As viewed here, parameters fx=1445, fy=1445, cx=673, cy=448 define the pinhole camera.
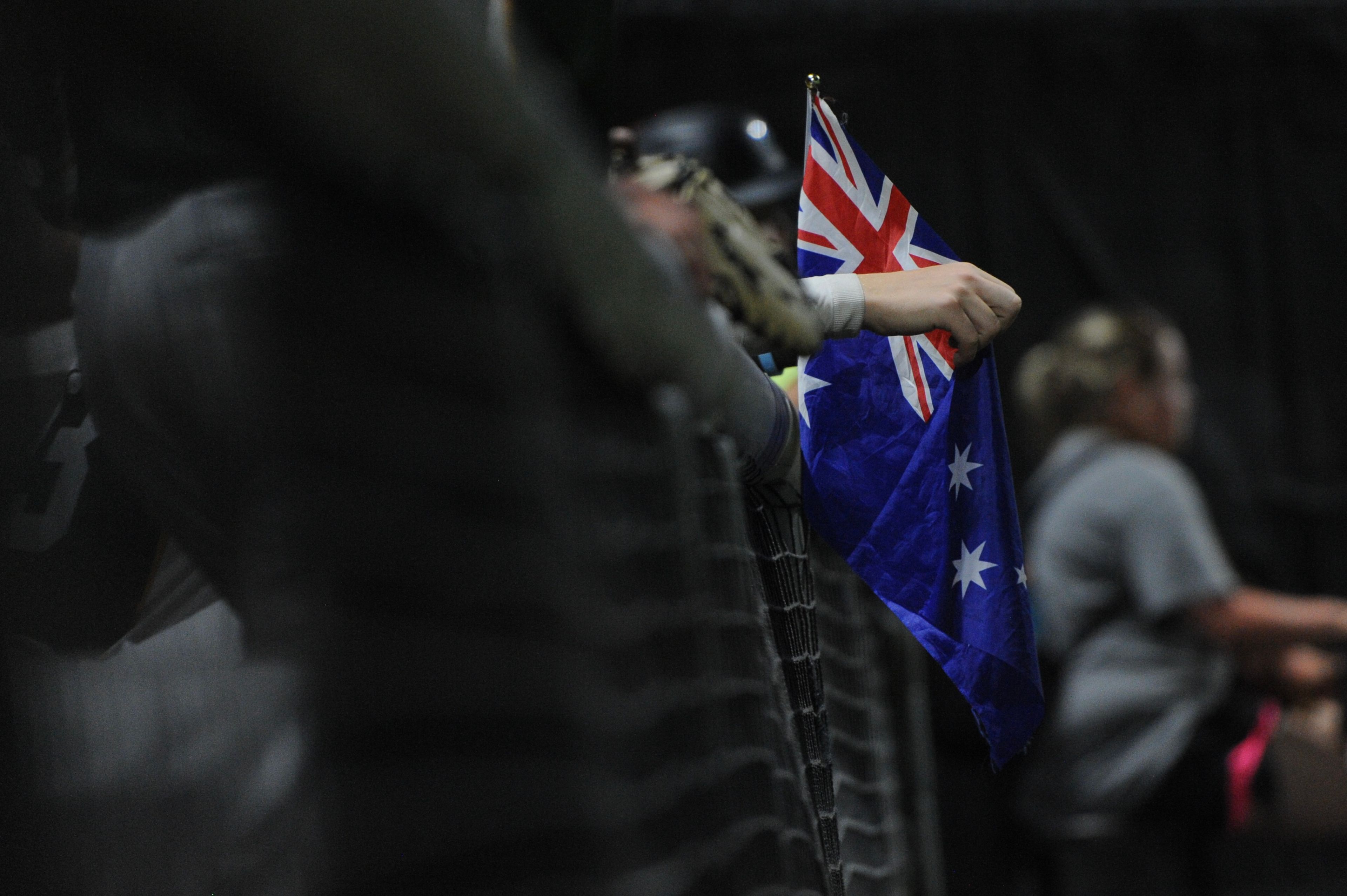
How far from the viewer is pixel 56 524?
1.26ft

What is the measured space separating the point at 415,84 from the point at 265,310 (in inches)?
2.4

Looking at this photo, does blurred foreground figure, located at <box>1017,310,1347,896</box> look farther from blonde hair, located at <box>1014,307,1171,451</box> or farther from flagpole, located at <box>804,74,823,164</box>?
flagpole, located at <box>804,74,823,164</box>

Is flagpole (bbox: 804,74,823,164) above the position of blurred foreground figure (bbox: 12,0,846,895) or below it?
above

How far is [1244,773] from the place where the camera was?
212 cm

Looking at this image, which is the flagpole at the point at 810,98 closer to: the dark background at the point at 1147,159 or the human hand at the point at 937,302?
the human hand at the point at 937,302

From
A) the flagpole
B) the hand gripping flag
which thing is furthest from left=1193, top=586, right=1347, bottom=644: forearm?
the flagpole

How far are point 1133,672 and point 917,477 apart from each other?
1.27 meters

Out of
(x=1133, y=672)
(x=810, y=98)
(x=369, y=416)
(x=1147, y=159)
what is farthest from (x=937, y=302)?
(x=1147, y=159)

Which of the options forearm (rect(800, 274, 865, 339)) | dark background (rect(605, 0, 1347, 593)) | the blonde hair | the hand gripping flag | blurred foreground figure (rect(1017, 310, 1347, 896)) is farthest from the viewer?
dark background (rect(605, 0, 1347, 593))

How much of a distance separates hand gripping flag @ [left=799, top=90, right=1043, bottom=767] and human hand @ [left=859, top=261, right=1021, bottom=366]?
7cm

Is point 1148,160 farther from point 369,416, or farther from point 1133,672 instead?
point 369,416

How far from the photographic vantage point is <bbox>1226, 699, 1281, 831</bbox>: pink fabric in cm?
210

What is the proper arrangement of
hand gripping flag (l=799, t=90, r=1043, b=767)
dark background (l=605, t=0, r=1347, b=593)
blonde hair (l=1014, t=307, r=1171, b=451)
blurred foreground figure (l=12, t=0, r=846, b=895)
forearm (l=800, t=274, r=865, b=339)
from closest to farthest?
blurred foreground figure (l=12, t=0, r=846, b=895) → forearm (l=800, t=274, r=865, b=339) → hand gripping flag (l=799, t=90, r=1043, b=767) → blonde hair (l=1014, t=307, r=1171, b=451) → dark background (l=605, t=0, r=1347, b=593)

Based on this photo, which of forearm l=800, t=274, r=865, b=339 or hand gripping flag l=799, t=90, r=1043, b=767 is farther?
hand gripping flag l=799, t=90, r=1043, b=767
